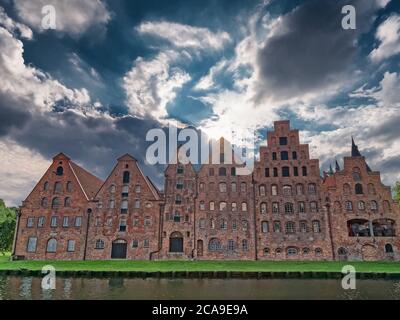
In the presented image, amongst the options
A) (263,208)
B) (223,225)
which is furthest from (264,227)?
(223,225)

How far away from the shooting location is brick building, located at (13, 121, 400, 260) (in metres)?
39.1

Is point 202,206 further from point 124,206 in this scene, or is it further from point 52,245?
point 52,245

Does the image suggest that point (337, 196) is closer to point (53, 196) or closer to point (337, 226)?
point (337, 226)

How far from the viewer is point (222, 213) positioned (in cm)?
4144

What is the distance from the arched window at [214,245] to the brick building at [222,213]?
133 mm

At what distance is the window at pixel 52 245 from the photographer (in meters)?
40.7

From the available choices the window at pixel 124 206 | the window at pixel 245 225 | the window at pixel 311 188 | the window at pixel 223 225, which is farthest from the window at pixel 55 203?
the window at pixel 311 188

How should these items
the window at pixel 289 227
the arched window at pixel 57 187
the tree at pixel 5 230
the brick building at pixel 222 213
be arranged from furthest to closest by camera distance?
the tree at pixel 5 230
the arched window at pixel 57 187
the window at pixel 289 227
the brick building at pixel 222 213

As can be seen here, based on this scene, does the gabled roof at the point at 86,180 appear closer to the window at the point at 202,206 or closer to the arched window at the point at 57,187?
the arched window at the point at 57,187

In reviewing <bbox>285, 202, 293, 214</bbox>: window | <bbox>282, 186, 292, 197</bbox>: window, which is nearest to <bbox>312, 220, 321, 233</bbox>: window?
<bbox>285, 202, 293, 214</bbox>: window

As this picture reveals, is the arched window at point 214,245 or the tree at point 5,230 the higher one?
the tree at point 5,230
